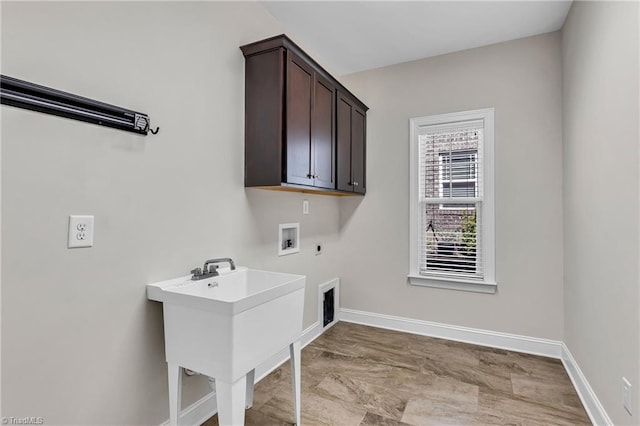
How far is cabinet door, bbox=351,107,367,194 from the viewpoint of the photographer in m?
3.24


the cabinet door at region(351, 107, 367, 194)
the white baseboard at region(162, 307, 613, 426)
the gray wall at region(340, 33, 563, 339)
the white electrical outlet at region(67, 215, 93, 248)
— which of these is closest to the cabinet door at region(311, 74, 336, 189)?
the cabinet door at region(351, 107, 367, 194)

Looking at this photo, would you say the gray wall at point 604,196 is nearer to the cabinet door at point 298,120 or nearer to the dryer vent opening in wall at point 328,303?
the cabinet door at point 298,120

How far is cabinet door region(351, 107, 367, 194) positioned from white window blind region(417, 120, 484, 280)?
1.89 feet

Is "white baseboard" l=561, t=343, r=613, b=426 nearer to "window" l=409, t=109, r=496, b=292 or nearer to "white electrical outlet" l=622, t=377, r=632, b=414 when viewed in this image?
"white electrical outlet" l=622, t=377, r=632, b=414

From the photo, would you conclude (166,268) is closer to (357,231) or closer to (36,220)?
(36,220)

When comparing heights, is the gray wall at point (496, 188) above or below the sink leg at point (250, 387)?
above

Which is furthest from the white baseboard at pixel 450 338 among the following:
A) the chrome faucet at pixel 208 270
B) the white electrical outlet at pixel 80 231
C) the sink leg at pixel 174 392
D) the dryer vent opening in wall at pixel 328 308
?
the white electrical outlet at pixel 80 231

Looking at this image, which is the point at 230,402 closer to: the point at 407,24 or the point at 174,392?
the point at 174,392

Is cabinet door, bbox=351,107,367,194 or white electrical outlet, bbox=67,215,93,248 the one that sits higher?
cabinet door, bbox=351,107,367,194

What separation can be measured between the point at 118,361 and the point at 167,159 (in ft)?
3.28

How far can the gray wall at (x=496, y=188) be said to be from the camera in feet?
9.29

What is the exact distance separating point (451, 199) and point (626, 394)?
76.2 inches

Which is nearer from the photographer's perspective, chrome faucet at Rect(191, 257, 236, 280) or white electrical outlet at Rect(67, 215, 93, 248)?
white electrical outlet at Rect(67, 215, 93, 248)

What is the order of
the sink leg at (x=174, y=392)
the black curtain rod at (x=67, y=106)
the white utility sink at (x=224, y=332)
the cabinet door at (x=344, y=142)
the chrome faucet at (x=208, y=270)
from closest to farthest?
the black curtain rod at (x=67, y=106)
the white utility sink at (x=224, y=332)
the sink leg at (x=174, y=392)
the chrome faucet at (x=208, y=270)
the cabinet door at (x=344, y=142)
